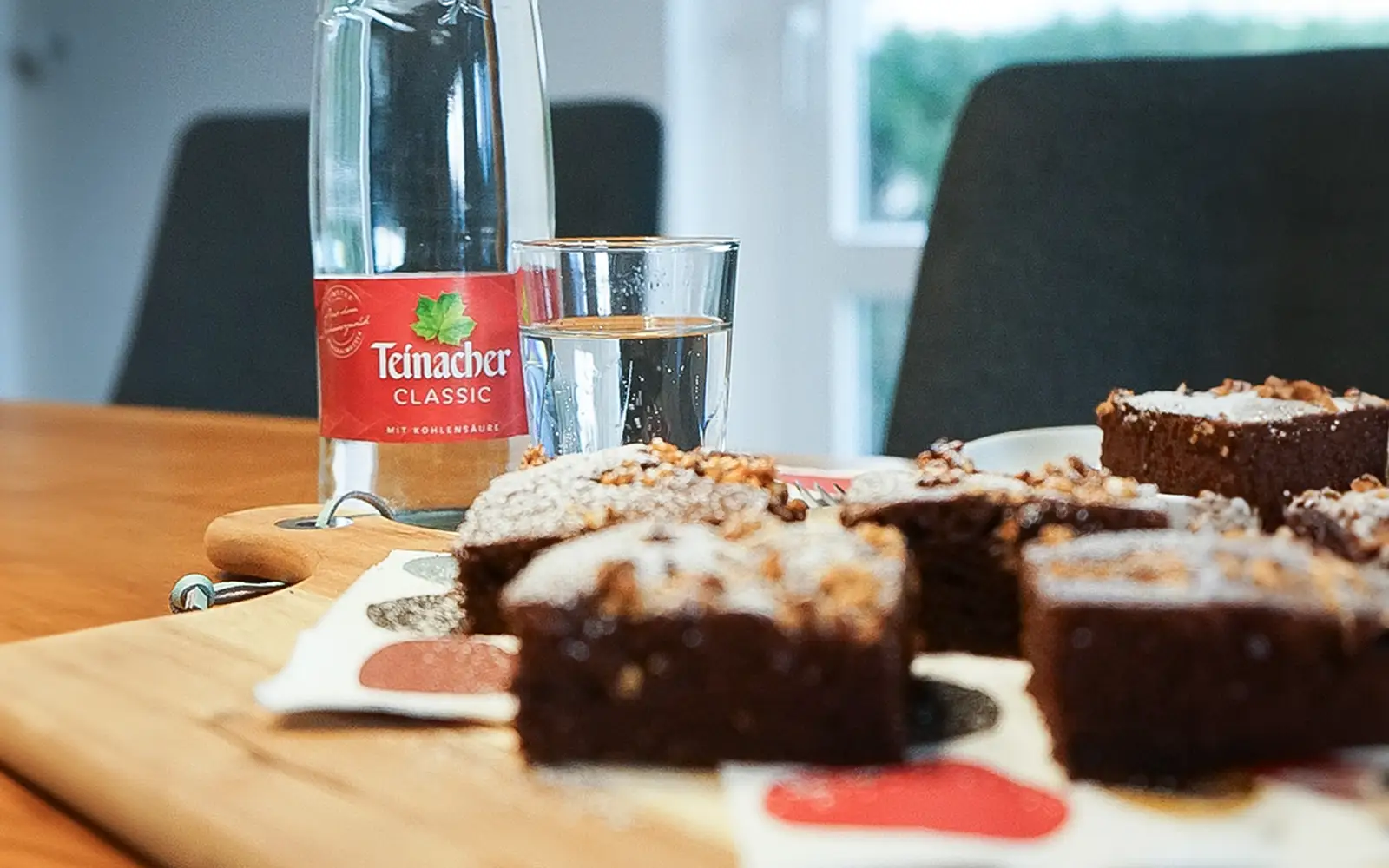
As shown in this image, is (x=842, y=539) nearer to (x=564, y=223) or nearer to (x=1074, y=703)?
(x=1074, y=703)

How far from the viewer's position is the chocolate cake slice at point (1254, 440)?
3.56ft

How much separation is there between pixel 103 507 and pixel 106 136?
2719mm

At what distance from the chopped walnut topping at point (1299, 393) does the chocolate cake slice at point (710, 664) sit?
0.59 m

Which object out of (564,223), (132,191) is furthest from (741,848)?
(132,191)

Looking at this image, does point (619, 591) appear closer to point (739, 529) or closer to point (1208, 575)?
point (739, 529)

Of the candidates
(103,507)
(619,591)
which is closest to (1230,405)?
(619,591)

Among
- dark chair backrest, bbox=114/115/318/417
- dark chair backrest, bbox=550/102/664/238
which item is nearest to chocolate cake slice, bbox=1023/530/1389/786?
dark chair backrest, bbox=550/102/664/238

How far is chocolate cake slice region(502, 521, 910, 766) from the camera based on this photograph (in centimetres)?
65

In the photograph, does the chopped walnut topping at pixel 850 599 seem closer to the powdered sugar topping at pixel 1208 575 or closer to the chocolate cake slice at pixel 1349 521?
the powdered sugar topping at pixel 1208 575

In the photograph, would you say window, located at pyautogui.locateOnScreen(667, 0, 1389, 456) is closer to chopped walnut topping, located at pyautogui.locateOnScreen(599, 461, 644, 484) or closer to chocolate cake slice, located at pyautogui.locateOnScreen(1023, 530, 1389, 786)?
chopped walnut topping, located at pyautogui.locateOnScreen(599, 461, 644, 484)

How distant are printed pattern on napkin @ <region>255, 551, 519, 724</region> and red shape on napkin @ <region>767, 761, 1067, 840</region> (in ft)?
0.49

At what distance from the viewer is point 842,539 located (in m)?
0.73

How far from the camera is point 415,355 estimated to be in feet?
3.58

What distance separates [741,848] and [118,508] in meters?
0.93
